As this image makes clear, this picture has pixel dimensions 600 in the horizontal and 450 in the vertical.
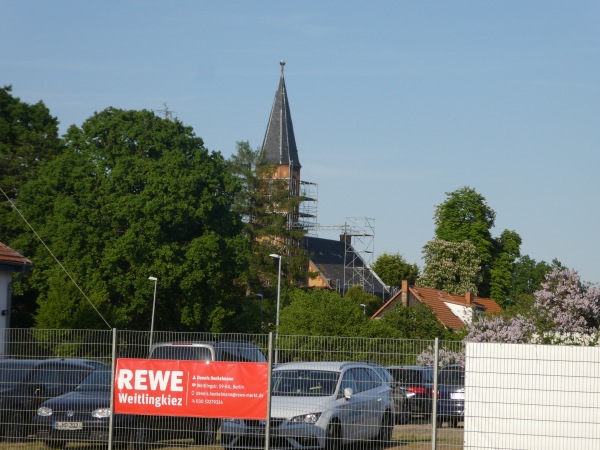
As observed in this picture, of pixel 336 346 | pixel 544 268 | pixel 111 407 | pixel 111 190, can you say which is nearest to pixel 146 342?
pixel 111 407

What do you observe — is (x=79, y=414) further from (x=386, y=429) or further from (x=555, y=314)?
(x=555, y=314)

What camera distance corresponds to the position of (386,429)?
13.7m

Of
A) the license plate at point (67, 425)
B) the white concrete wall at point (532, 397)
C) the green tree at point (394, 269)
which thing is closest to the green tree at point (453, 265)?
the green tree at point (394, 269)

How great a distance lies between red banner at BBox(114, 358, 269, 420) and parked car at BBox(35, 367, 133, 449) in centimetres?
59

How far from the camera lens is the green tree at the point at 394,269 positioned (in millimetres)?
116000

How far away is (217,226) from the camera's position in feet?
205

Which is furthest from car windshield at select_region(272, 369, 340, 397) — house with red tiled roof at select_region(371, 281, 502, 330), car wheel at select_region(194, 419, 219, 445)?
house with red tiled roof at select_region(371, 281, 502, 330)

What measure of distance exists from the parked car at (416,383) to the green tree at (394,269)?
332ft

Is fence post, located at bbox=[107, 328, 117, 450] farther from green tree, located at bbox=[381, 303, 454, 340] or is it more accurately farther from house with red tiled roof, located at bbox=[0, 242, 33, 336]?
green tree, located at bbox=[381, 303, 454, 340]

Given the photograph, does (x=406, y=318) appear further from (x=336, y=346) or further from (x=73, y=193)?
(x=336, y=346)

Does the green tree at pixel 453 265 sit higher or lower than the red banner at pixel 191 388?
higher

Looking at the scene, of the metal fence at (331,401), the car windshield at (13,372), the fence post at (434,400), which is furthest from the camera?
the car windshield at (13,372)

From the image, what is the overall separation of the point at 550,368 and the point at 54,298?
117ft

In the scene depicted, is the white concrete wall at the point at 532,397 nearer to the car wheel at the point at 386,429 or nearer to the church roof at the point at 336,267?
the car wheel at the point at 386,429
